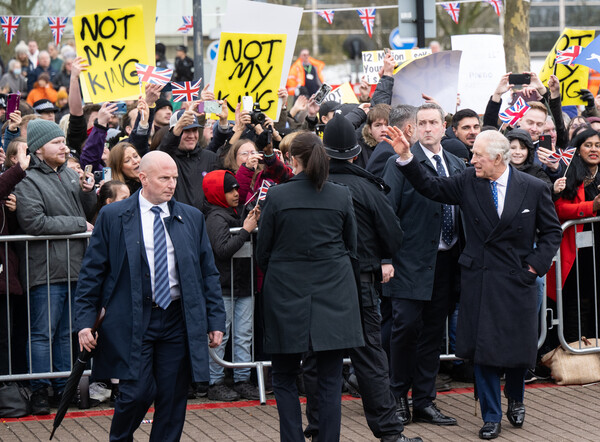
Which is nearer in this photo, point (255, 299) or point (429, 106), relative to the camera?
point (429, 106)

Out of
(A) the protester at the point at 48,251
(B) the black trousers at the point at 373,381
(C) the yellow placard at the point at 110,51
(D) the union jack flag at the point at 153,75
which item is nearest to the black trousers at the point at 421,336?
(B) the black trousers at the point at 373,381

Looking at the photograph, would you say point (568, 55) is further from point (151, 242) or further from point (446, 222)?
point (151, 242)

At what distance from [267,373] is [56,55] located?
15.7 m

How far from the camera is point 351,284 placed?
260 inches

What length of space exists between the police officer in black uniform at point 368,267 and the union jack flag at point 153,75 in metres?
2.93

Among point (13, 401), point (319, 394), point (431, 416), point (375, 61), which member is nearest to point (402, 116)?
point (431, 416)

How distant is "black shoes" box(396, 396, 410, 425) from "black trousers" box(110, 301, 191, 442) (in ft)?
6.52

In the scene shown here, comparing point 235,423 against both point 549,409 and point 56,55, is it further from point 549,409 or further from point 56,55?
point 56,55

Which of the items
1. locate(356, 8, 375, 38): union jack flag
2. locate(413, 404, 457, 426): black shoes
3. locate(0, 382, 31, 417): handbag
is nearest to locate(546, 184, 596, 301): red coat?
locate(413, 404, 457, 426): black shoes

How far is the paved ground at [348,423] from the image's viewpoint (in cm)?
745

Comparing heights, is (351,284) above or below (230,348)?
above

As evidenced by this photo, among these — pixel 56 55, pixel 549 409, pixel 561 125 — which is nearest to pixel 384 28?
pixel 56 55

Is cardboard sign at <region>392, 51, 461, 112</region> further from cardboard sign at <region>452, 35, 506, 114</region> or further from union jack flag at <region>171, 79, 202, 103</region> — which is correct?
cardboard sign at <region>452, 35, 506, 114</region>

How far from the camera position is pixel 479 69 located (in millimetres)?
12578
